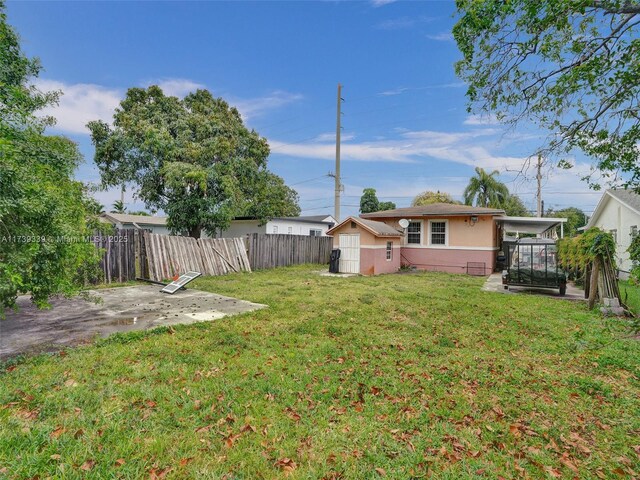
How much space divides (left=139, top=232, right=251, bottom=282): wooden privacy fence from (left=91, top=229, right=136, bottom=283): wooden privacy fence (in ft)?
1.29

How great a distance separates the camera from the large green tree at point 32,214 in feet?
10.5

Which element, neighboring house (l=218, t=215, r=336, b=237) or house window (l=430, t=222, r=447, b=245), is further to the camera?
neighboring house (l=218, t=215, r=336, b=237)

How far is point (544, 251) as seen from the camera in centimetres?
941

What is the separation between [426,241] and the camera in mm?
15156

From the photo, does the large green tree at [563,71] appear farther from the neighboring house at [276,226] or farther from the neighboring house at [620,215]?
the neighboring house at [276,226]

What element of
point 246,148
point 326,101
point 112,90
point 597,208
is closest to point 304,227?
point 246,148

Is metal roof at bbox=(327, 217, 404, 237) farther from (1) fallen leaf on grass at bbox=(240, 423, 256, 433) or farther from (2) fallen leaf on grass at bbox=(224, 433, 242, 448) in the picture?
(2) fallen leaf on grass at bbox=(224, 433, 242, 448)

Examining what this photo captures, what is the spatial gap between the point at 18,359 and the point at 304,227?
2072cm

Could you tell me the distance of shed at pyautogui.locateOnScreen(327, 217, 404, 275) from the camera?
13406 millimetres

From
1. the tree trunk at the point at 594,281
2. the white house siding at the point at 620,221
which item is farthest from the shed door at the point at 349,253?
the white house siding at the point at 620,221

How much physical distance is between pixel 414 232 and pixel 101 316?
43.4 ft

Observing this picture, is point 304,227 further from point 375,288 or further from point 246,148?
point 375,288

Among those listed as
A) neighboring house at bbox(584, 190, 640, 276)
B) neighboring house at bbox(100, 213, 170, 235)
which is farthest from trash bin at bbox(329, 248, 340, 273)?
neighboring house at bbox(100, 213, 170, 235)

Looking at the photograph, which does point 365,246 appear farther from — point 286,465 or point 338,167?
point 286,465
